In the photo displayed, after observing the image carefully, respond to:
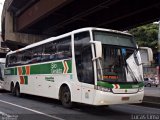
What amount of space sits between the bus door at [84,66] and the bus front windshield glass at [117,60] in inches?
18.8

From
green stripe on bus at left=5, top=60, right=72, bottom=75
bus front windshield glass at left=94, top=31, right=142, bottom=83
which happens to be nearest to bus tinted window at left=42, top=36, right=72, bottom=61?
green stripe on bus at left=5, top=60, right=72, bottom=75

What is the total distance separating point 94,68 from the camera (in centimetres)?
1329

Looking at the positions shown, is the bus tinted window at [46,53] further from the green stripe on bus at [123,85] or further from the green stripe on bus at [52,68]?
the green stripe on bus at [123,85]

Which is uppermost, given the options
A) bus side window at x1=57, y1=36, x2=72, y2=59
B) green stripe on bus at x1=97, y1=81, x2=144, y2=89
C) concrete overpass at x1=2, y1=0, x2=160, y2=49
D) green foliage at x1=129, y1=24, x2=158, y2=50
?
green foliage at x1=129, y1=24, x2=158, y2=50

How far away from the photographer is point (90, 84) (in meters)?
13.6

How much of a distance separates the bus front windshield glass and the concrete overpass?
723 cm

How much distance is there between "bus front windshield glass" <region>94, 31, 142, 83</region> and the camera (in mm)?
13305

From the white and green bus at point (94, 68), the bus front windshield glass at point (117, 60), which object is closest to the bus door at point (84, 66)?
the white and green bus at point (94, 68)

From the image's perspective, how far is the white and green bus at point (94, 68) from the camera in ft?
43.2

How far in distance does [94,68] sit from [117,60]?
1.03 m

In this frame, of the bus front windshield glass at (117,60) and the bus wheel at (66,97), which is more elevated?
the bus front windshield glass at (117,60)

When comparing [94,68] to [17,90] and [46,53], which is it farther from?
[17,90]

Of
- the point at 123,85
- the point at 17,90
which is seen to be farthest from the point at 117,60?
the point at 17,90

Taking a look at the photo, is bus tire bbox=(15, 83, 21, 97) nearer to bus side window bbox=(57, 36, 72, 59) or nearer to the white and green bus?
the white and green bus
